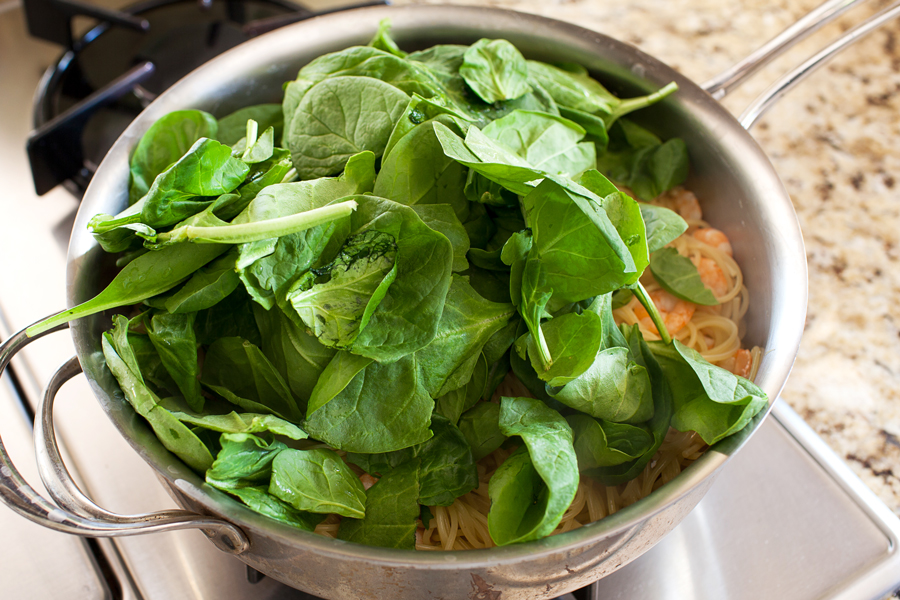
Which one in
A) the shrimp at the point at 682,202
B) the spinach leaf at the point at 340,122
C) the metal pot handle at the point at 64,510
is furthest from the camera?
the shrimp at the point at 682,202

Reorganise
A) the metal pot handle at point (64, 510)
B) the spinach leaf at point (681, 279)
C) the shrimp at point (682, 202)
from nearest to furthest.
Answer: the metal pot handle at point (64, 510) → the spinach leaf at point (681, 279) → the shrimp at point (682, 202)

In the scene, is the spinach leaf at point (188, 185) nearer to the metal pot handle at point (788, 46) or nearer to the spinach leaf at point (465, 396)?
the spinach leaf at point (465, 396)

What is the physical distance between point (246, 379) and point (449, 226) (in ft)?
0.95

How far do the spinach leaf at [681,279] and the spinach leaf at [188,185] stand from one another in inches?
23.3

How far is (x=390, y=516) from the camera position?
0.69 meters

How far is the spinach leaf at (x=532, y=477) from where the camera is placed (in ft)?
1.95

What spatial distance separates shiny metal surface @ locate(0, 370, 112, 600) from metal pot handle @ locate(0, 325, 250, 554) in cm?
30

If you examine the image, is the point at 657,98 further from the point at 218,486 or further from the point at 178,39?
the point at 178,39

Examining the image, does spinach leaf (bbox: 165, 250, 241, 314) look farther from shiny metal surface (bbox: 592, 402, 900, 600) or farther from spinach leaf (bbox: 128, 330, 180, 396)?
shiny metal surface (bbox: 592, 402, 900, 600)

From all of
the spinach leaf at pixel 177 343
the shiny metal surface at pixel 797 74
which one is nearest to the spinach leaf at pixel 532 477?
the spinach leaf at pixel 177 343

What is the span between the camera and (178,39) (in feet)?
4.49

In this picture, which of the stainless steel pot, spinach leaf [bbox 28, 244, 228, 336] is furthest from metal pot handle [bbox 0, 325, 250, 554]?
spinach leaf [bbox 28, 244, 228, 336]

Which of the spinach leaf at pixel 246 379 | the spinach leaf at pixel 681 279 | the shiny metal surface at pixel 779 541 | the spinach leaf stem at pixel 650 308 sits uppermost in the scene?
the spinach leaf at pixel 246 379

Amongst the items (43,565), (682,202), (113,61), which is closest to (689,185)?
(682,202)
